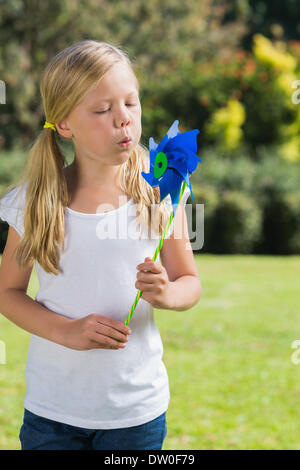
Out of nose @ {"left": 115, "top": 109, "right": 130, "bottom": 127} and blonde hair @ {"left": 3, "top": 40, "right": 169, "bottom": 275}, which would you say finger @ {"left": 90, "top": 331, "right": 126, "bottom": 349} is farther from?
nose @ {"left": 115, "top": 109, "right": 130, "bottom": 127}

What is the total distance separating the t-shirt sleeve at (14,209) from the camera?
5.47 ft

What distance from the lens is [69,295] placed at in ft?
5.26

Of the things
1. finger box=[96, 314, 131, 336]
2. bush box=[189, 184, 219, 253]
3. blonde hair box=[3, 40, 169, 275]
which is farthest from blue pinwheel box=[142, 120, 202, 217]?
bush box=[189, 184, 219, 253]

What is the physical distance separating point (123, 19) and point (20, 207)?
55.9 ft

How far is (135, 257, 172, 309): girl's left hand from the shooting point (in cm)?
144

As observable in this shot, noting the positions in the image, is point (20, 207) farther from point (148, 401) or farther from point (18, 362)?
point (18, 362)

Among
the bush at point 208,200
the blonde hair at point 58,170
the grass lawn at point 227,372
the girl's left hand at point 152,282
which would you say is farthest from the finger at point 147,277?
the bush at point 208,200

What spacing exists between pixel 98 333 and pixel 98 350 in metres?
0.15

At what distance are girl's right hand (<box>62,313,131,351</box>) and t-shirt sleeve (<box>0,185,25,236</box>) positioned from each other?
0.32 meters

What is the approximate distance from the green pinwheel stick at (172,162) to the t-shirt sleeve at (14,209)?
1.19 feet

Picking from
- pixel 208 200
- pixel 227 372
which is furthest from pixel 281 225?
pixel 227 372

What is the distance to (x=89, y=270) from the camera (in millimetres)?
1594

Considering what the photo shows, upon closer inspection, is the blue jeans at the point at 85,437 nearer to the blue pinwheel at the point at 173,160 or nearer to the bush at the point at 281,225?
the blue pinwheel at the point at 173,160
